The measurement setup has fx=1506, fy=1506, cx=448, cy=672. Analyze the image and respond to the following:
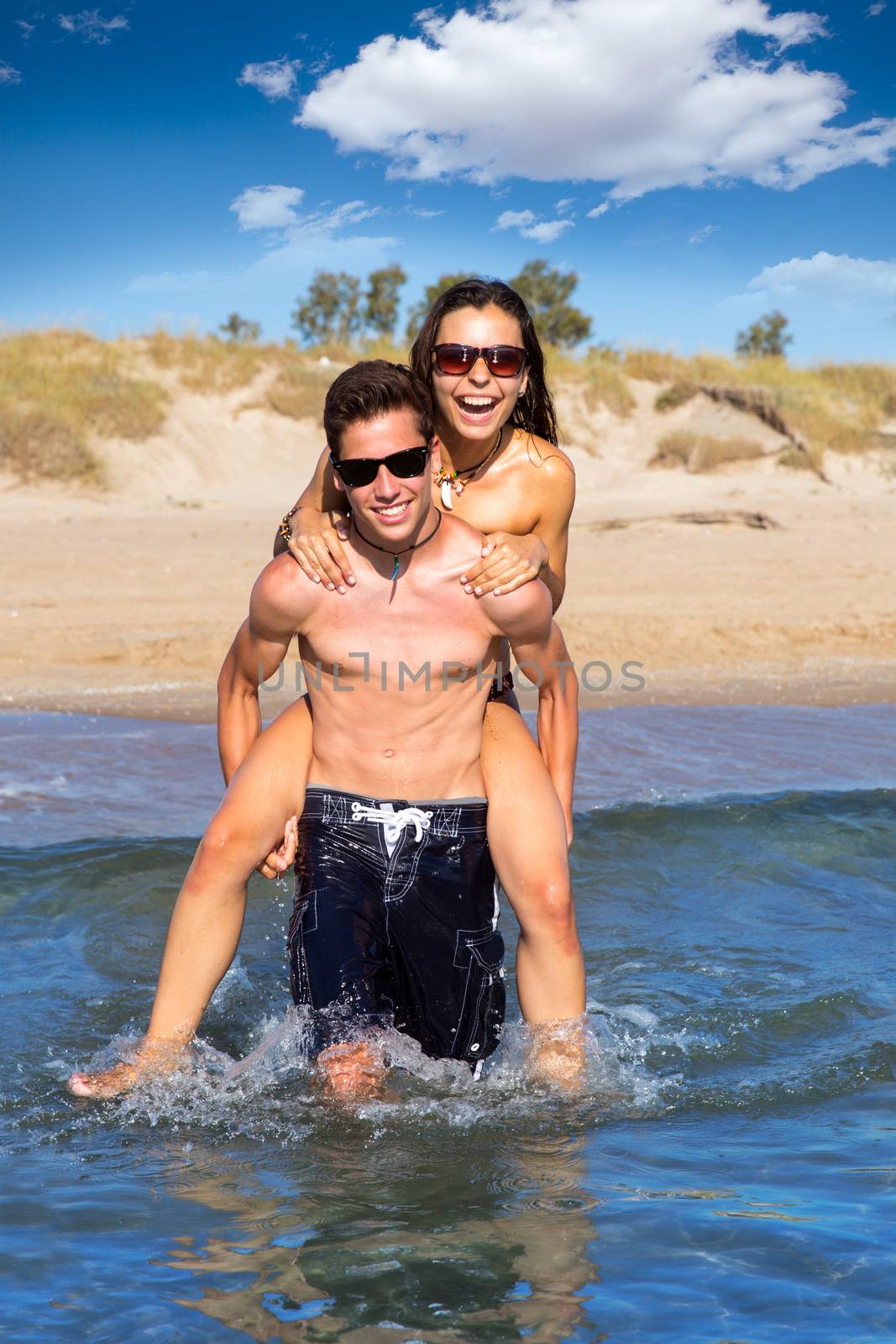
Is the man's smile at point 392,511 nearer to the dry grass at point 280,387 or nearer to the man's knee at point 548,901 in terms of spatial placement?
the man's knee at point 548,901

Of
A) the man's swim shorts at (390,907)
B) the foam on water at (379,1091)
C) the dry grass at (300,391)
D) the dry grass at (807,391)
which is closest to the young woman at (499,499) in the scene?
the man's swim shorts at (390,907)

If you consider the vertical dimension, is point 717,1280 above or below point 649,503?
below

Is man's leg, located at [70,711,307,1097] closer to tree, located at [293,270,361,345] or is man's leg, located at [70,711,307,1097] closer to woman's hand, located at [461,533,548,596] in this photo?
woman's hand, located at [461,533,548,596]

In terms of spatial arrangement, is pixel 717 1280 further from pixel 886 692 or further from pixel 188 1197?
pixel 886 692

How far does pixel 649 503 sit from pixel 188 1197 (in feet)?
44.5

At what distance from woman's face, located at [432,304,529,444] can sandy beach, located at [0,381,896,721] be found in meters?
4.84

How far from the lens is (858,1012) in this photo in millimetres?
4453

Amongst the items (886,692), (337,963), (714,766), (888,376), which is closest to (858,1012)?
(337,963)

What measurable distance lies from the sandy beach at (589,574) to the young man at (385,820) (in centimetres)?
477

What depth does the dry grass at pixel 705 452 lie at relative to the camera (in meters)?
18.5

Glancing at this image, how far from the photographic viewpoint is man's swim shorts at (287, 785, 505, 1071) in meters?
3.67

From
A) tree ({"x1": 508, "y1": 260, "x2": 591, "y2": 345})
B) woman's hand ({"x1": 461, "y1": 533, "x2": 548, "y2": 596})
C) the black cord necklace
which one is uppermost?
tree ({"x1": 508, "y1": 260, "x2": 591, "y2": 345})

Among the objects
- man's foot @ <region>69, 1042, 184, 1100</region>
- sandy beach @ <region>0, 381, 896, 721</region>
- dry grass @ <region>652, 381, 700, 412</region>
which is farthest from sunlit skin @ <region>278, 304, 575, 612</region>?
dry grass @ <region>652, 381, 700, 412</region>

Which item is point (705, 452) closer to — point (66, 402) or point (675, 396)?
point (675, 396)
